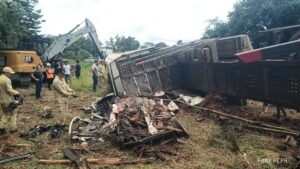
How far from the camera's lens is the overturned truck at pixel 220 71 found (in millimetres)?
7219

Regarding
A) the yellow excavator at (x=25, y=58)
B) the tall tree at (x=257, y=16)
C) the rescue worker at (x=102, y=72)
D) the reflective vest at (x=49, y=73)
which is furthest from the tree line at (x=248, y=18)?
the rescue worker at (x=102, y=72)

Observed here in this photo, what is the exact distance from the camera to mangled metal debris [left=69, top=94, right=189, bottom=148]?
20.6 ft

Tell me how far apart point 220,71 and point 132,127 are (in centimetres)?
400

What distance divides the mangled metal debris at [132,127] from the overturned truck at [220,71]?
7.70 feet

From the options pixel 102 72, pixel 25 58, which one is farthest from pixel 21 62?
pixel 102 72

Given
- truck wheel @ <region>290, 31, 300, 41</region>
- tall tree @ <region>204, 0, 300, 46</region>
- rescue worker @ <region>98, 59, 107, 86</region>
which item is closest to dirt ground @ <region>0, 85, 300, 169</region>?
truck wheel @ <region>290, 31, 300, 41</region>

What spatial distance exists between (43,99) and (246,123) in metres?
8.25

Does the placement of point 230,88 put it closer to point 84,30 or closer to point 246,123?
point 246,123

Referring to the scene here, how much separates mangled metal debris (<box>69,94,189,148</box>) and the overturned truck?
2347mm

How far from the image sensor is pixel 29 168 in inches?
209

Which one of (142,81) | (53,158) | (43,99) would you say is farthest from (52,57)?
(53,158)

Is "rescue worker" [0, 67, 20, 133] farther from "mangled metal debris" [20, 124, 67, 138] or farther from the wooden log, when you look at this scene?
the wooden log

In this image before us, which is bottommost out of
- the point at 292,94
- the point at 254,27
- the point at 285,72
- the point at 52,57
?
the point at 292,94

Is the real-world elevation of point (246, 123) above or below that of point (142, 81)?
below
